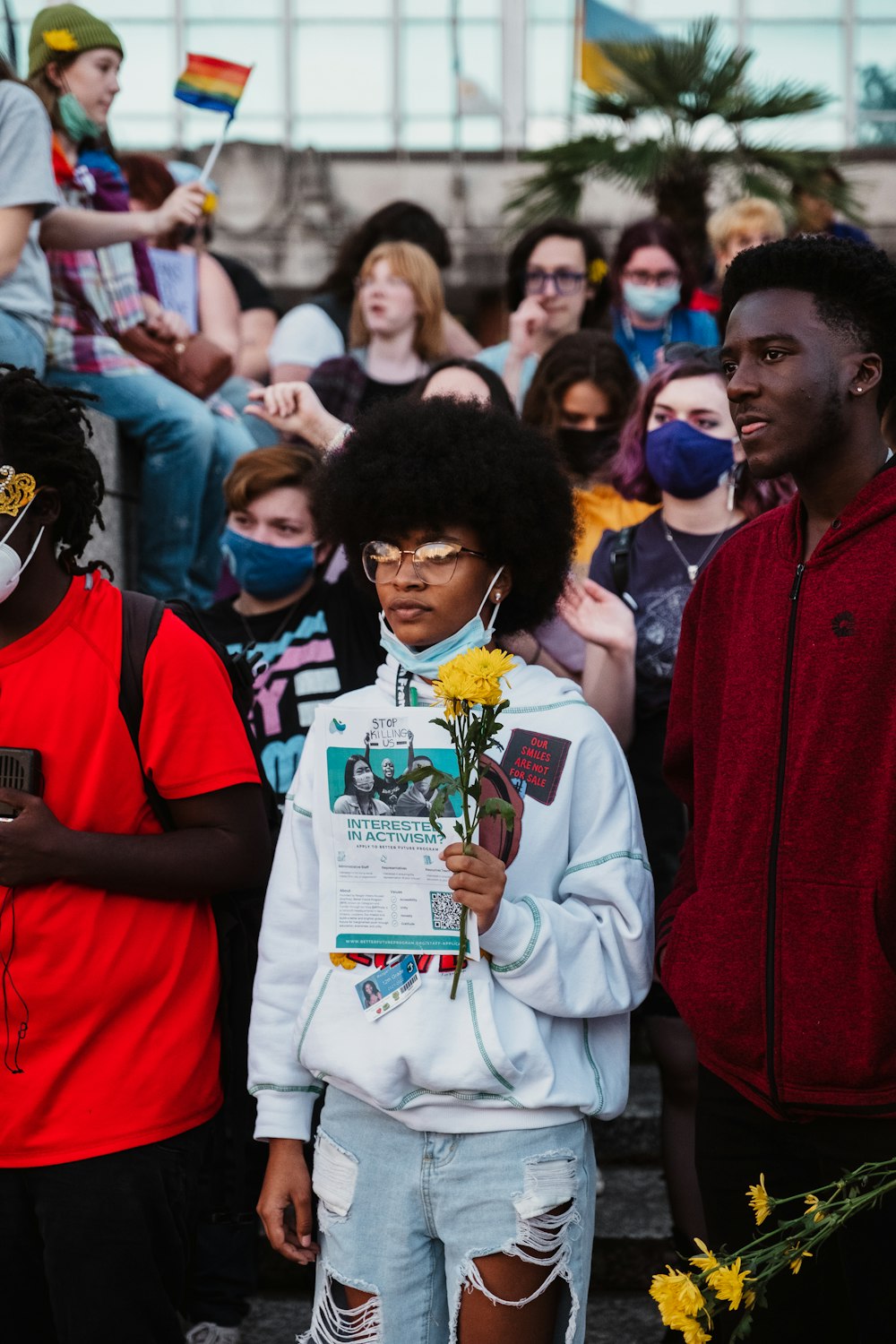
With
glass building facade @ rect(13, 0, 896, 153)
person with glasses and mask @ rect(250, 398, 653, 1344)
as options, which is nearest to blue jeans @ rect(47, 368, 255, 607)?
person with glasses and mask @ rect(250, 398, 653, 1344)

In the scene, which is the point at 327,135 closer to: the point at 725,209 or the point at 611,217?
the point at 611,217

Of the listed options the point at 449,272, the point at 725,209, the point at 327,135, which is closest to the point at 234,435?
the point at 725,209

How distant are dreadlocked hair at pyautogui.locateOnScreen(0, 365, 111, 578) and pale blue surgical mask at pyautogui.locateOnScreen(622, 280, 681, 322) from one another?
377 centimetres

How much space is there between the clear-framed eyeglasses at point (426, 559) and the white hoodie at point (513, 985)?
20 cm

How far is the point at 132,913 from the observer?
291 centimetres

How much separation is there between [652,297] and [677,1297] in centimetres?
519

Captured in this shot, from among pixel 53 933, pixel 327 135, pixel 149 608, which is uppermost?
pixel 327 135

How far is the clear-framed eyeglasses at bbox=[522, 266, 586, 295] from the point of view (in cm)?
638

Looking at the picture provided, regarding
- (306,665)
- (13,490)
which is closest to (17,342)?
(306,665)

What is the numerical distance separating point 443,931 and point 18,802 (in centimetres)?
81

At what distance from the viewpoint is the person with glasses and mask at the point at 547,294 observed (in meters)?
6.19

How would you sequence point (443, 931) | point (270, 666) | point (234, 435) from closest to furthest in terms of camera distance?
point (443, 931) < point (270, 666) < point (234, 435)

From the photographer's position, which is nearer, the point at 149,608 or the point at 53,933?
the point at 53,933

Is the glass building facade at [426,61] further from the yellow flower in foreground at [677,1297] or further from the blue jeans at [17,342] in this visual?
the yellow flower in foreground at [677,1297]
